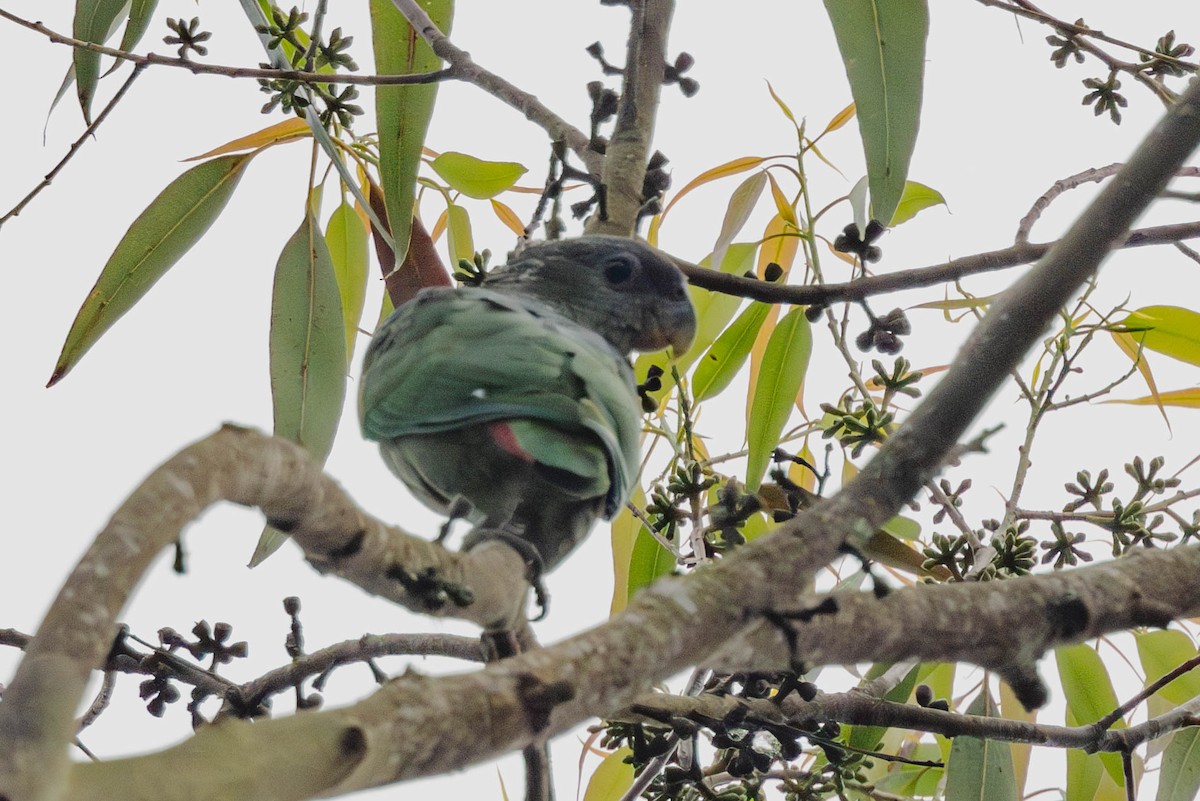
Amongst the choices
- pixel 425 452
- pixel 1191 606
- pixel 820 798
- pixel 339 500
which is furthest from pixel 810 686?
pixel 339 500

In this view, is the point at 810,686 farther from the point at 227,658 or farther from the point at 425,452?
the point at 227,658

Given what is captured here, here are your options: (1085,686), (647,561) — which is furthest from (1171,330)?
(647,561)

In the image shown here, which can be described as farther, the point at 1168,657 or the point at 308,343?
the point at 308,343

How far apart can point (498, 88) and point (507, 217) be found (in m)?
0.74

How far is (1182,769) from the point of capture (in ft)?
5.84

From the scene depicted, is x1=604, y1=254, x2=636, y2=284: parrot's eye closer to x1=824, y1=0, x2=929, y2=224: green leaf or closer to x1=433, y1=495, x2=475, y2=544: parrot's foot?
x1=824, y1=0, x2=929, y2=224: green leaf

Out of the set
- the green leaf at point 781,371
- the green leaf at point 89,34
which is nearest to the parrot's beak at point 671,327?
the green leaf at point 781,371

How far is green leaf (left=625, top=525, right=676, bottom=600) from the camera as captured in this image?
194cm

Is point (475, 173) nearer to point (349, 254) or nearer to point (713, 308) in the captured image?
point (349, 254)

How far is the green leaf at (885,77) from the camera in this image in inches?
65.2

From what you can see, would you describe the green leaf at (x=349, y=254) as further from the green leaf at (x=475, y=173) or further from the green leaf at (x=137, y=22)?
the green leaf at (x=137, y=22)

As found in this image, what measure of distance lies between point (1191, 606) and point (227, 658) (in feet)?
4.03

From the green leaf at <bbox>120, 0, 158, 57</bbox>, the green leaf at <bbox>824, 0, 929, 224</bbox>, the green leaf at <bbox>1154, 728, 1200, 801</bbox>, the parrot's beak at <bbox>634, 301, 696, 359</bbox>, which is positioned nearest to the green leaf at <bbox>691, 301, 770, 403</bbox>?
the parrot's beak at <bbox>634, 301, 696, 359</bbox>

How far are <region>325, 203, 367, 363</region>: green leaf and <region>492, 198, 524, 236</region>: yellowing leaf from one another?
33 cm
